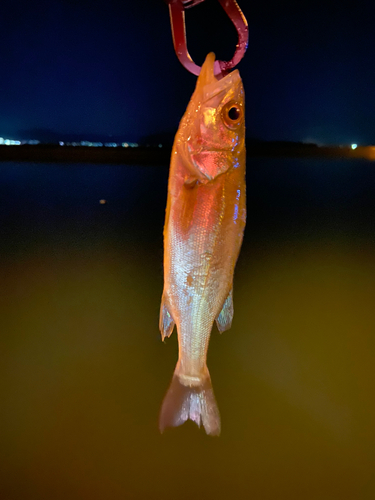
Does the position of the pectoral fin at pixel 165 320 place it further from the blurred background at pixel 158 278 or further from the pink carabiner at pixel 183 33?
the pink carabiner at pixel 183 33

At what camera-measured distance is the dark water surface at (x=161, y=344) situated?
898 millimetres

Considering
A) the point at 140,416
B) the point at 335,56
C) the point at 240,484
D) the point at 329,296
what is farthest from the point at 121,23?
the point at 240,484

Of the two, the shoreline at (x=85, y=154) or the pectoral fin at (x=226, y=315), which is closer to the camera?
the pectoral fin at (x=226, y=315)

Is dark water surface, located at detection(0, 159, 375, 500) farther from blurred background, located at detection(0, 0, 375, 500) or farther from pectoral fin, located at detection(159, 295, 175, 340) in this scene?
pectoral fin, located at detection(159, 295, 175, 340)

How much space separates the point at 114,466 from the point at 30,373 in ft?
1.46

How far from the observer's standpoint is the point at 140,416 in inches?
40.6

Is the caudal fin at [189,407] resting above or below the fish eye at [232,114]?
below

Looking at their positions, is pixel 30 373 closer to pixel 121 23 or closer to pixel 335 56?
pixel 121 23

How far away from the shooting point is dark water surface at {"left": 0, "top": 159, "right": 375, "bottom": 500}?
2.95 feet

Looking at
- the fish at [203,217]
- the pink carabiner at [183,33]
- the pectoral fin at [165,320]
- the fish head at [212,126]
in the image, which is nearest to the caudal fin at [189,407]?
the fish at [203,217]

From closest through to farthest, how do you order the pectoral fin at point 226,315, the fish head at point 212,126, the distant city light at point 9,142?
1. the fish head at point 212,126
2. the pectoral fin at point 226,315
3. the distant city light at point 9,142

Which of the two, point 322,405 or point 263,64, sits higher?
point 263,64

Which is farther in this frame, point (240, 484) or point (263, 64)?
point (240, 484)

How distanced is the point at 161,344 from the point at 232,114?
69cm
